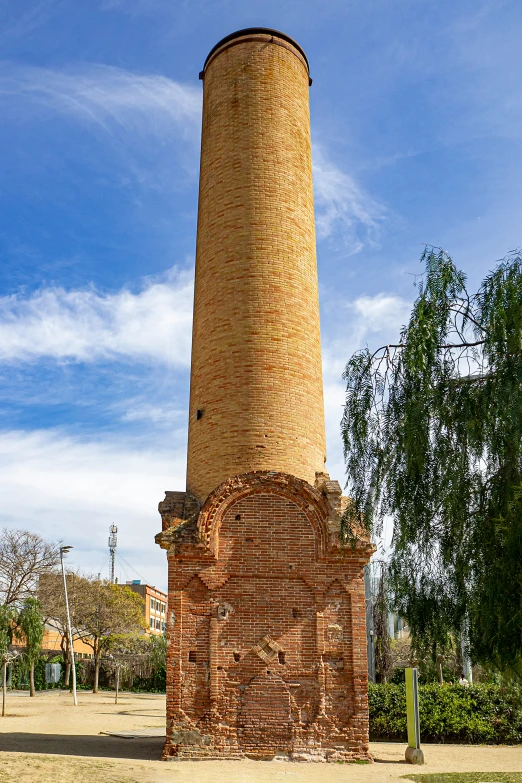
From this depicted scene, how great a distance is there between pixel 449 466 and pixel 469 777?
16.8ft

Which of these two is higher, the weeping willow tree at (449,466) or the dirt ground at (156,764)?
the weeping willow tree at (449,466)

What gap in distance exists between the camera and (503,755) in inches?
521

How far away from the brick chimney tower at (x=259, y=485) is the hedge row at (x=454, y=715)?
441cm

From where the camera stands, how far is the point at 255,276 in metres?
13.8

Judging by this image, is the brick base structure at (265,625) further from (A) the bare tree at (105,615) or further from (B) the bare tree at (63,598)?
(A) the bare tree at (105,615)

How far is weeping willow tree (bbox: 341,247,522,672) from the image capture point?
740cm

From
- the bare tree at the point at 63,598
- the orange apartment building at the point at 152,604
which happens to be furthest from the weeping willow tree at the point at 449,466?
the orange apartment building at the point at 152,604

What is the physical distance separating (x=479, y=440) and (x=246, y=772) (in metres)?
5.96

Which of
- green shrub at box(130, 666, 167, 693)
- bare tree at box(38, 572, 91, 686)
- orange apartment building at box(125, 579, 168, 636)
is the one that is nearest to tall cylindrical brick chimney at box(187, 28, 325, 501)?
Result: bare tree at box(38, 572, 91, 686)

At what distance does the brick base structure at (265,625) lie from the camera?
11281 millimetres

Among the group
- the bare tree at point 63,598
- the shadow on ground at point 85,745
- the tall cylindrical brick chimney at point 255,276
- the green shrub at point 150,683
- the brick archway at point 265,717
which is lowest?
the green shrub at point 150,683

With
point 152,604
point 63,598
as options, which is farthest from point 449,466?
point 152,604

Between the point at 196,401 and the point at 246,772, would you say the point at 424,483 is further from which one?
the point at 196,401

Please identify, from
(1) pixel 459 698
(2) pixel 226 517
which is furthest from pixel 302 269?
(1) pixel 459 698
